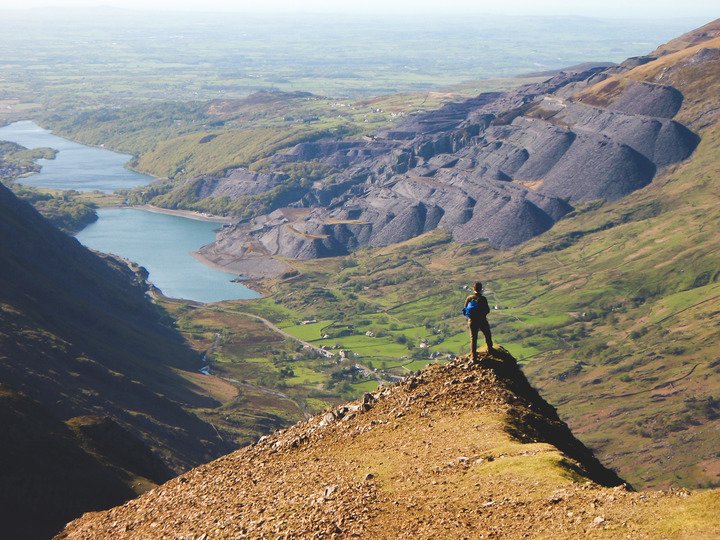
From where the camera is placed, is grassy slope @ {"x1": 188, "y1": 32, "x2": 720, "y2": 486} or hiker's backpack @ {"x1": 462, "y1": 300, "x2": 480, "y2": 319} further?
grassy slope @ {"x1": 188, "y1": 32, "x2": 720, "y2": 486}

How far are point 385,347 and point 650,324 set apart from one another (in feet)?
143

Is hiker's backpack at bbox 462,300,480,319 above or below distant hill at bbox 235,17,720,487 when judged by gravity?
above

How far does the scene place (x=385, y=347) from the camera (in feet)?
556

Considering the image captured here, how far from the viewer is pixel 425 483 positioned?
96.2ft

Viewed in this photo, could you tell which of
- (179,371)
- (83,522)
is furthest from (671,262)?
(83,522)

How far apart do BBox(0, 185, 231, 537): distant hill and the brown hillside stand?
63.6 ft

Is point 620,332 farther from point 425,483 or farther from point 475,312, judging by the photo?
point 425,483

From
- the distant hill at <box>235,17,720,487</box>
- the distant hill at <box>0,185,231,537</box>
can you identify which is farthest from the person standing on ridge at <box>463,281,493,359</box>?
the distant hill at <box>235,17,720,487</box>

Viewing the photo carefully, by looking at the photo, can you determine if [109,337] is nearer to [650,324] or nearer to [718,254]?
[650,324]

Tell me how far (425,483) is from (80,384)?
256ft

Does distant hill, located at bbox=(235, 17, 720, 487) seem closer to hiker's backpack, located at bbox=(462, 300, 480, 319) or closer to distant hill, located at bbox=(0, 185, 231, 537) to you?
distant hill, located at bbox=(0, 185, 231, 537)

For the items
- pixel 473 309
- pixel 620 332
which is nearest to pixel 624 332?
pixel 620 332

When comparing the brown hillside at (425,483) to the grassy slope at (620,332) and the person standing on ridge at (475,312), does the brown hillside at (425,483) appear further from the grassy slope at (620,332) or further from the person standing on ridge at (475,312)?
the grassy slope at (620,332)

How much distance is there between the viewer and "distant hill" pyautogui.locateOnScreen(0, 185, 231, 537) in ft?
193
